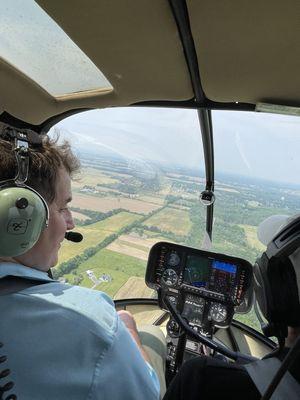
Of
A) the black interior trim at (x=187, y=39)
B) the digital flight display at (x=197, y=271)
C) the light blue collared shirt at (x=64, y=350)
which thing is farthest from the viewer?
the digital flight display at (x=197, y=271)

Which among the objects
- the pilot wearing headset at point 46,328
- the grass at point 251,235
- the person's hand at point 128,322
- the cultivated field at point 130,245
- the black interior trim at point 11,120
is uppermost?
the black interior trim at point 11,120

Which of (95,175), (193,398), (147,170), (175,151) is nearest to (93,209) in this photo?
(95,175)

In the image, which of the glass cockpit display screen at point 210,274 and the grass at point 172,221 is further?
the grass at point 172,221

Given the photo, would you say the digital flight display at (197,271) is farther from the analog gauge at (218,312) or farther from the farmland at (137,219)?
the farmland at (137,219)

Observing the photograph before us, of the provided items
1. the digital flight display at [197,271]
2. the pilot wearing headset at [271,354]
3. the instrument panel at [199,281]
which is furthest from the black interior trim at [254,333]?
the pilot wearing headset at [271,354]

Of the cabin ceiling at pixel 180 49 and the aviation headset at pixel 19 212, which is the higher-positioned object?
the cabin ceiling at pixel 180 49

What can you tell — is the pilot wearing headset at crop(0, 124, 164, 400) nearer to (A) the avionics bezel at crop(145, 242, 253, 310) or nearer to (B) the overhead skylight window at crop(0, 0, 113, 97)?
(B) the overhead skylight window at crop(0, 0, 113, 97)

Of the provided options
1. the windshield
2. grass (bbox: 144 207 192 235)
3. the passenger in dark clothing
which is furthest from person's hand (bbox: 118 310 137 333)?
grass (bbox: 144 207 192 235)
